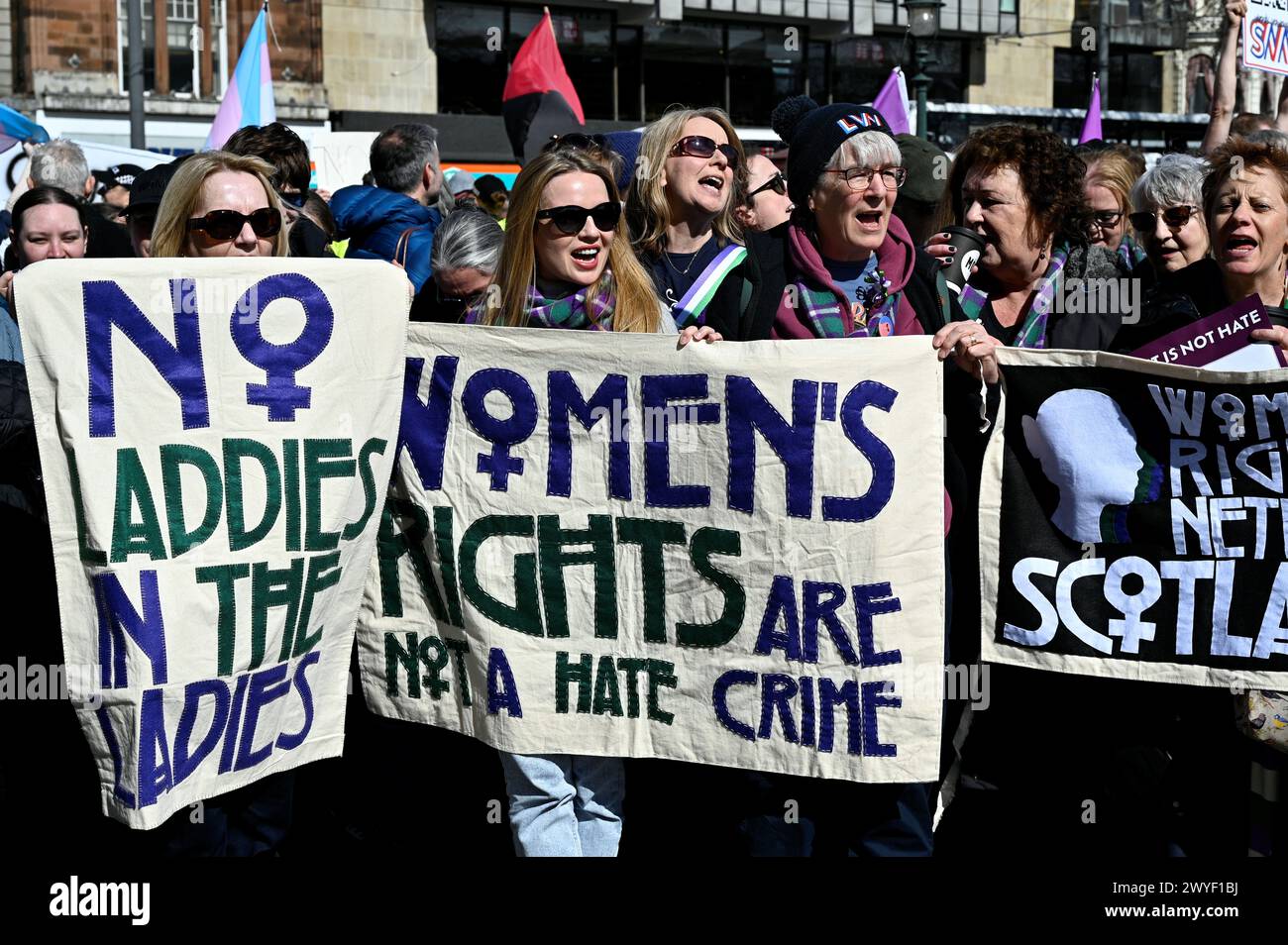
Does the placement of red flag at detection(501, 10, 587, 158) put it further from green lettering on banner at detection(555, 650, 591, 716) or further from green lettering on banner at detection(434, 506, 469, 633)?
green lettering on banner at detection(555, 650, 591, 716)

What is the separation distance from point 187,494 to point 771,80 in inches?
978

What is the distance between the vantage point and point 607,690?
3.61m

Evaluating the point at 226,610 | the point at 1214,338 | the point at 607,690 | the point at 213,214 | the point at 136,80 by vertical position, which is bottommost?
the point at 607,690

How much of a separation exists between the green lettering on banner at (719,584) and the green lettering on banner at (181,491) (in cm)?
108

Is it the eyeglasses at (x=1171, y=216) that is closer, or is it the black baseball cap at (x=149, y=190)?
the black baseball cap at (x=149, y=190)

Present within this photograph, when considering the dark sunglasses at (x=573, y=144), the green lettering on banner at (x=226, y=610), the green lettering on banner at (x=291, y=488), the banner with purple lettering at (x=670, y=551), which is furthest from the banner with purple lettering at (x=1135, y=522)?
the green lettering on banner at (x=226, y=610)

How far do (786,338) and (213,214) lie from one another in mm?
1429

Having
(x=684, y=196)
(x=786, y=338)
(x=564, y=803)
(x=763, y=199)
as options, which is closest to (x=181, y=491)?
(x=564, y=803)

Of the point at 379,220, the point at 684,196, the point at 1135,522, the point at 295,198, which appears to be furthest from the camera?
the point at 379,220

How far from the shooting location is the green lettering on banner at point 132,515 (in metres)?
3.33

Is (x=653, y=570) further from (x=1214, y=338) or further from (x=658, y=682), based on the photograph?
(x=1214, y=338)

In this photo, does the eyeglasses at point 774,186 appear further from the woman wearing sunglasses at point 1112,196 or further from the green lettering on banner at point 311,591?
the green lettering on banner at point 311,591

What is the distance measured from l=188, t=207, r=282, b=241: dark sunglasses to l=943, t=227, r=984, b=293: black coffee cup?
1744mm
